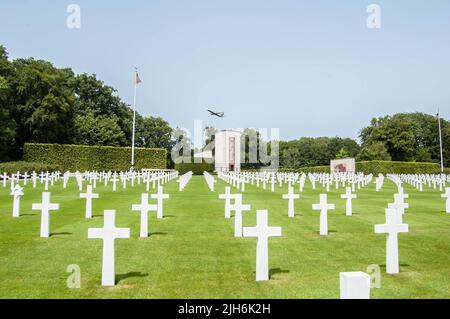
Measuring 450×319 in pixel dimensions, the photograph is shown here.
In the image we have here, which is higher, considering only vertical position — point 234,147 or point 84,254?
point 234,147

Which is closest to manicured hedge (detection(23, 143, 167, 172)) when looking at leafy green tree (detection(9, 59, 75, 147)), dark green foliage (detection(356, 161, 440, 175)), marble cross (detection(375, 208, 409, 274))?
leafy green tree (detection(9, 59, 75, 147))

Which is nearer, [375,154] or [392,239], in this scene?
[392,239]

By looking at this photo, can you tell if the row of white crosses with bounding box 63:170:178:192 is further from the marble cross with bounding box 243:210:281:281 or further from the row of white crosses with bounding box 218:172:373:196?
the marble cross with bounding box 243:210:281:281

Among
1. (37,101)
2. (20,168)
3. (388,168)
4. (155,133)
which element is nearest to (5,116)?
(37,101)

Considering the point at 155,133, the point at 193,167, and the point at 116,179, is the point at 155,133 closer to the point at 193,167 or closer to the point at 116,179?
the point at 193,167

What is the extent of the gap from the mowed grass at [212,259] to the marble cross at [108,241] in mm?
151

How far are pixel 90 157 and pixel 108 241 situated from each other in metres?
51.9

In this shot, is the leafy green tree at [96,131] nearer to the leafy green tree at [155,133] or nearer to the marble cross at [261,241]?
the leafy green tree at [155,133]

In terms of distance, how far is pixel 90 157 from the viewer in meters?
55.4

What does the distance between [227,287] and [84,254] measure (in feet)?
10.6

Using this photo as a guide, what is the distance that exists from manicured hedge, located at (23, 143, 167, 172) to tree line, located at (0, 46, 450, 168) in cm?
315

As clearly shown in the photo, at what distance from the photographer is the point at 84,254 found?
7.70 m

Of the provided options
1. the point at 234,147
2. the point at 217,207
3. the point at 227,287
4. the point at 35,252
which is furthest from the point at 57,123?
the point at 227,287

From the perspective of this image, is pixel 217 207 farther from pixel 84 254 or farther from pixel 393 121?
pixel 393 121
